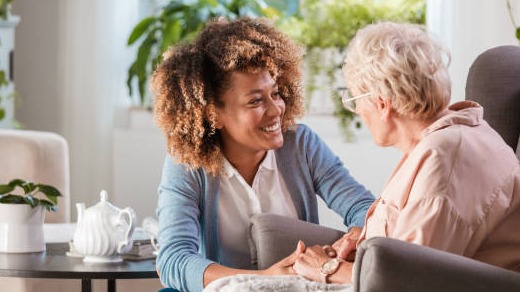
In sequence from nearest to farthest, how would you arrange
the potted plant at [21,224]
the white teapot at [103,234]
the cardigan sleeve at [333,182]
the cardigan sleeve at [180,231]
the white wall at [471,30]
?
the cardigan sleeve at [180,231] < the cardigan sleeve at [333,182] < the white teapot at [103,234] < the potted plant at [21,224] < the white wall at [471,30]

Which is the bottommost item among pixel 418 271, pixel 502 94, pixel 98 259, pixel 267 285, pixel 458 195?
pixel 98 259

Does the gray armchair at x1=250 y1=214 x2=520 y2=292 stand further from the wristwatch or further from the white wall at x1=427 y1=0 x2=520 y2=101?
the white wall at x1=427 y1=0 x2=520 y2=101

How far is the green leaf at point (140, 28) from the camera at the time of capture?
4.90 meters

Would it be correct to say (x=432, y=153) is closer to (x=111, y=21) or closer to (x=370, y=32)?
(x=370, y=32)

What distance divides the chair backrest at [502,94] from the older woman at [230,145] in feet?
1.22

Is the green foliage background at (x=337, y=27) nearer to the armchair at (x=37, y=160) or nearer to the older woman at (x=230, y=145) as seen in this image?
the armchair at (x=37, y=160)

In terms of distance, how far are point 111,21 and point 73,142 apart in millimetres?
584

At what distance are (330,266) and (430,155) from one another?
0.37 m

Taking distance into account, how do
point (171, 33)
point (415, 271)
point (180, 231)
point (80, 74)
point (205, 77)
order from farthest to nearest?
point (80, 74), point (171, 33), point (205, 77), point (180, 231), point (415, 271)

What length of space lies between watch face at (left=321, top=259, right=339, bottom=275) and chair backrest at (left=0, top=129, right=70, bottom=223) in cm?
177

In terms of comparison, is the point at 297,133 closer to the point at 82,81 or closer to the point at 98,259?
the point at 98,259

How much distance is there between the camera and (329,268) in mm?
2189

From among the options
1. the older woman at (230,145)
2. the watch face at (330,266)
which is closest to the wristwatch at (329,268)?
the watch face at (330,266)

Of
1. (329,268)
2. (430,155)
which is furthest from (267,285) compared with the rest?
(430,155)
